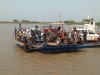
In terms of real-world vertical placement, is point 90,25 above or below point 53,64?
above

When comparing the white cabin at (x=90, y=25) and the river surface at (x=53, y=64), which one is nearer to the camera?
the river surface at (x=53, y=64)

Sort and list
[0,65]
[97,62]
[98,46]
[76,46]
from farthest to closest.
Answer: [98,46]
[76,46]
[97,62]
[0,65]

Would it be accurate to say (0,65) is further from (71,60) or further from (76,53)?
(76,53)

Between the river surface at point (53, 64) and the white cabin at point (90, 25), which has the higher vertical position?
Result: the white cabin at point (90, 25)

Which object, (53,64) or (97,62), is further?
(97,62)

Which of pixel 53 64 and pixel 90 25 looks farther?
pixel 90 25

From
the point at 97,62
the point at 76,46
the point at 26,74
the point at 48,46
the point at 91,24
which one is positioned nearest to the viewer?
the point at 26,74

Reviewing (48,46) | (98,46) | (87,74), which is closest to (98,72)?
(87,74)

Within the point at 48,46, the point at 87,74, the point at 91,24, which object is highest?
the point at 91,24

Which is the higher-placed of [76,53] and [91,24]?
[91,24]

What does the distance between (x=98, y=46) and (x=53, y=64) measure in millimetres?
6663

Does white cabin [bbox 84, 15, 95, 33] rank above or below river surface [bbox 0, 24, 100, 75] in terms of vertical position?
above

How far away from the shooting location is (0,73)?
9000 millimetres

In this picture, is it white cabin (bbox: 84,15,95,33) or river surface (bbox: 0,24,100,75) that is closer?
river surface (bbox: 0,24,100,75)
